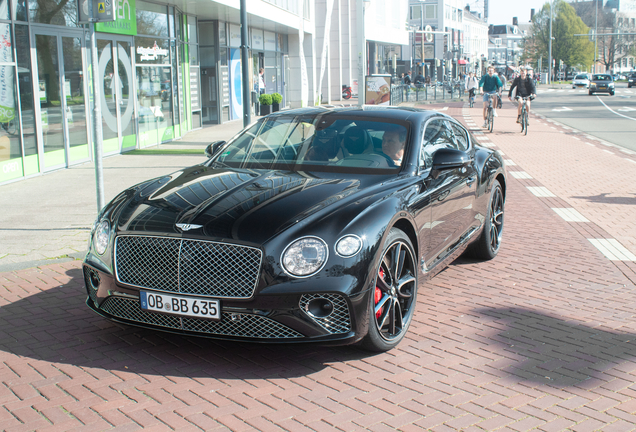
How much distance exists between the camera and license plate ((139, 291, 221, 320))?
375cm

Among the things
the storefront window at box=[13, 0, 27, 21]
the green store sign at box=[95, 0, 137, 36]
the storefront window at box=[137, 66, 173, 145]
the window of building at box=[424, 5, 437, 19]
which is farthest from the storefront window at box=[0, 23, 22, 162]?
the window of building at box=[424, 5, 437, 19]

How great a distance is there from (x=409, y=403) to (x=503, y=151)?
13619 millimetres

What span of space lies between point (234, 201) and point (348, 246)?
2.56ft

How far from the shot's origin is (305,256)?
12.2 ft

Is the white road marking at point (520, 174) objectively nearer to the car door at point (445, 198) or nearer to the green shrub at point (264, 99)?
the car door at point (445, 198)

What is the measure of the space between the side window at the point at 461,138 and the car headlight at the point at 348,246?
2.51 m

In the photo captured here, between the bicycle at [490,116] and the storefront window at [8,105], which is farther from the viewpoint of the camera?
the bicycle at [490,116]

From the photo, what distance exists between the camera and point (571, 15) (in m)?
103

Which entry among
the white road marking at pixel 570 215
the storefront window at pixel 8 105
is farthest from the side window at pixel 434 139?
the storefront window at pixel 8 105

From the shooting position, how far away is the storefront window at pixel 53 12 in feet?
39.8

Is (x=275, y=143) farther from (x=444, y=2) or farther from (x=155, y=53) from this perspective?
(x=444, y=2)

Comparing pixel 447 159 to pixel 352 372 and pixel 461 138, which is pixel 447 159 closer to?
pixel 461 138

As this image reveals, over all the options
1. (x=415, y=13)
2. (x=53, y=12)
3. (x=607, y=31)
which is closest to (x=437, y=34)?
(x=415, y=13)

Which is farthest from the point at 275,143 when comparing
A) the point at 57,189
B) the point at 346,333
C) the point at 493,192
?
the point at 57,189
